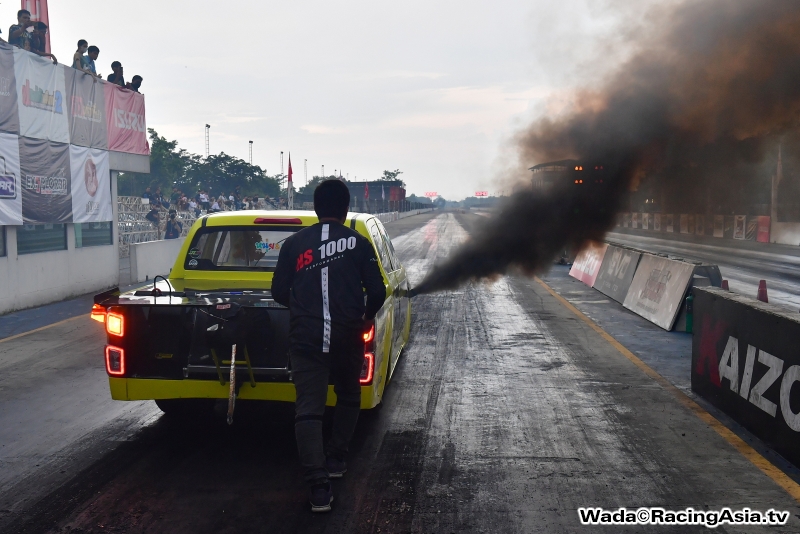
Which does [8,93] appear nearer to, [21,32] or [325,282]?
[21,32]

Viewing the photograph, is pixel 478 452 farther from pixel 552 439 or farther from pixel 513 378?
pixel 513 378

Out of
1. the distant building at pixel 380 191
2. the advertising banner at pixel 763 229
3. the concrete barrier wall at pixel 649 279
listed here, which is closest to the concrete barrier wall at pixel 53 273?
the concrete barrier wall at pixel 649 279

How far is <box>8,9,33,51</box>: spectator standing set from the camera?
1434cm

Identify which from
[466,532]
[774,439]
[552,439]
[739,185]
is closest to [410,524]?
[466,532]

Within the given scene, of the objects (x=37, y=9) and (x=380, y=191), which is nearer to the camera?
(x=37, y=9)

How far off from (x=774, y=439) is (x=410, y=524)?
3060 mm

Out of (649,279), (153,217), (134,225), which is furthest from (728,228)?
(134,225)

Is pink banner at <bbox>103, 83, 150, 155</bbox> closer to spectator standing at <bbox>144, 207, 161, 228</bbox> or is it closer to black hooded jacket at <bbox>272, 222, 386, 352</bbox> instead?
spectator standing at <bbox>144, 207, 161, 228</bbox>

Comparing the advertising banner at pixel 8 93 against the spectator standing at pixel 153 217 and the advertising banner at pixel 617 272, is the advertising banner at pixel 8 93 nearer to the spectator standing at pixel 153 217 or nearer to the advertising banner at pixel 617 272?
the spectator standing at pixel 153 217

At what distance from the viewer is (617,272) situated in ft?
50.1

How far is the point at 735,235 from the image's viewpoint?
40.9 metres

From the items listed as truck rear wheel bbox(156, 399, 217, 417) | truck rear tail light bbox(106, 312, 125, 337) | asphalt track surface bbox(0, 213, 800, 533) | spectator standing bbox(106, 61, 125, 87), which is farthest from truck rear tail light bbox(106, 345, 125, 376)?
spectator standing bbox(106, 61, 125, 87)

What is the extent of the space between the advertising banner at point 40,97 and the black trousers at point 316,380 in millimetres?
11592

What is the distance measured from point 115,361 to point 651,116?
1435 cm
